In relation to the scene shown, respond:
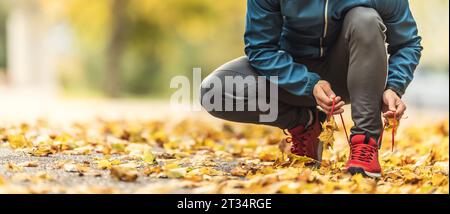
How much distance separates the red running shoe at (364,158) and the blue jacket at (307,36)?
0.24 metres

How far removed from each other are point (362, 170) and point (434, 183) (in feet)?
0.86

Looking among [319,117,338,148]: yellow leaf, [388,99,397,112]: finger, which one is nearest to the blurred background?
[319,117,338,148]: yellow leaf

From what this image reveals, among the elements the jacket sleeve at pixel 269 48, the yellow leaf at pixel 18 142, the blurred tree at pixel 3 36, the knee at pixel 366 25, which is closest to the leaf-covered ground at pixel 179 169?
the yellow leaf at pixel 18 142

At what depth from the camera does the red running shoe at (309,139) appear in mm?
3242

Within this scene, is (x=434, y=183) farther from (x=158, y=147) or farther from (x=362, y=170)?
(x=158, y=147)

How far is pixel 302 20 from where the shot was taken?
3.00m

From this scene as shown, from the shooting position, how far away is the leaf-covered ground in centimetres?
249

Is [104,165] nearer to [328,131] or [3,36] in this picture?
[328,131]

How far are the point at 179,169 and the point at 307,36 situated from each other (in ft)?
2.55

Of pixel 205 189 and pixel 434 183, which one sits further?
pixel 434 183

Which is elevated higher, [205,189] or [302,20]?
[302,20]

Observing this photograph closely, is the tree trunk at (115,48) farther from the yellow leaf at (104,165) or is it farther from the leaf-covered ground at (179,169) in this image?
the yellow leaf at (104,165)
